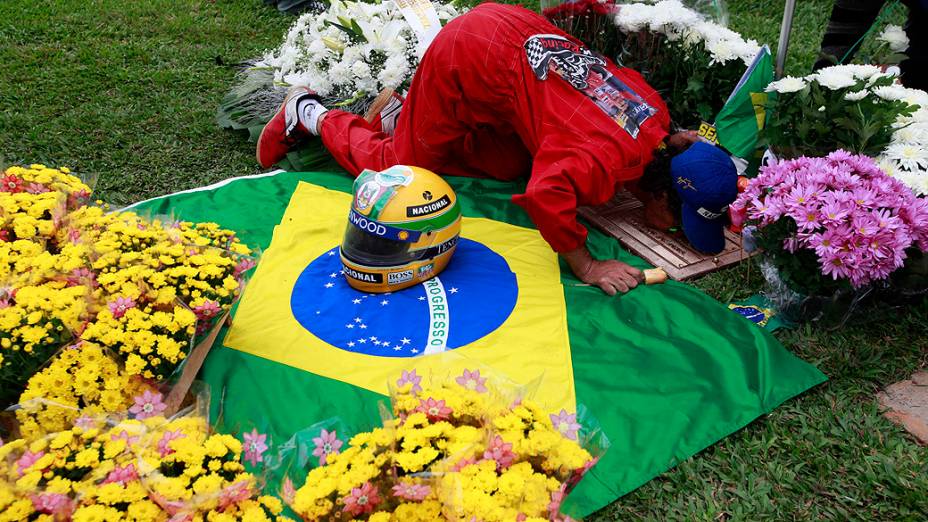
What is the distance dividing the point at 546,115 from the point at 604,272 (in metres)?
0.78

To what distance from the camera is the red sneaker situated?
4.35m

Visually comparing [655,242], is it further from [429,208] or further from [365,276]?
[365,276]

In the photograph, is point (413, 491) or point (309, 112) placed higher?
point (413, 491)

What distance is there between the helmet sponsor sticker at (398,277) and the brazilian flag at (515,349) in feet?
0.20

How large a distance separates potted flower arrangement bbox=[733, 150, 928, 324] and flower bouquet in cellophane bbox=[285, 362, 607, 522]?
1.42 meters

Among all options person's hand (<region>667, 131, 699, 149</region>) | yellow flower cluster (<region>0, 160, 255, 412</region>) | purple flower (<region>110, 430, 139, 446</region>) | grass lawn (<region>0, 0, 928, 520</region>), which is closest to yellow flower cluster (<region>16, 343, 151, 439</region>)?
yellow flower cluster (<region>0, 160, 255, 412</region>)

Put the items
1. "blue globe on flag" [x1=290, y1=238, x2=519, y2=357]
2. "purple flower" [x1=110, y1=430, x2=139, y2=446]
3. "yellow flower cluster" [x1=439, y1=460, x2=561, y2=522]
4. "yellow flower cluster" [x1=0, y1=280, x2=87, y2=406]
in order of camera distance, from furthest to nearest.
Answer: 1. "blue globe on flag" [x1=290, y1=238, x2=519, y2=357]
2. "yellow flower cluster" [x1=0, y1=280, x2=87, y2=406]
3. "purple flower" [x1=110, y1=430, x2=139, y2=446]
4. "yellow flower cluster" [x1=439, y1=460, x2=561, y2=522]

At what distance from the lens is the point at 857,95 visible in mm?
3021

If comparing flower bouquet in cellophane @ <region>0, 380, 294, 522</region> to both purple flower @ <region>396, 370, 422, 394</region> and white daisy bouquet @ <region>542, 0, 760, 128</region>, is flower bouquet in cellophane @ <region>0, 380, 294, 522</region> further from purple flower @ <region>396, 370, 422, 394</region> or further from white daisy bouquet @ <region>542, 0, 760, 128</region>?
white daisy bouquet @ <region>542, 0, 760, 128</region>

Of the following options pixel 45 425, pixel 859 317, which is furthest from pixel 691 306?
pixel 45 425

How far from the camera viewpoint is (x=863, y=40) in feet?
14.0

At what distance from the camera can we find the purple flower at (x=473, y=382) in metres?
1.96

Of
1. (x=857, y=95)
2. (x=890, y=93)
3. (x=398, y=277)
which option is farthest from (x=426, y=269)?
(x=890, y=93)

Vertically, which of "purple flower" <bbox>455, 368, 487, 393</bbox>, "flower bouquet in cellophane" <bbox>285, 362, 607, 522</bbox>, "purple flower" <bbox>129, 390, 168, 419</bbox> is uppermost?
"flower bouquet in cellophane" <bbox>285, 362, 607, 522</bbox>
